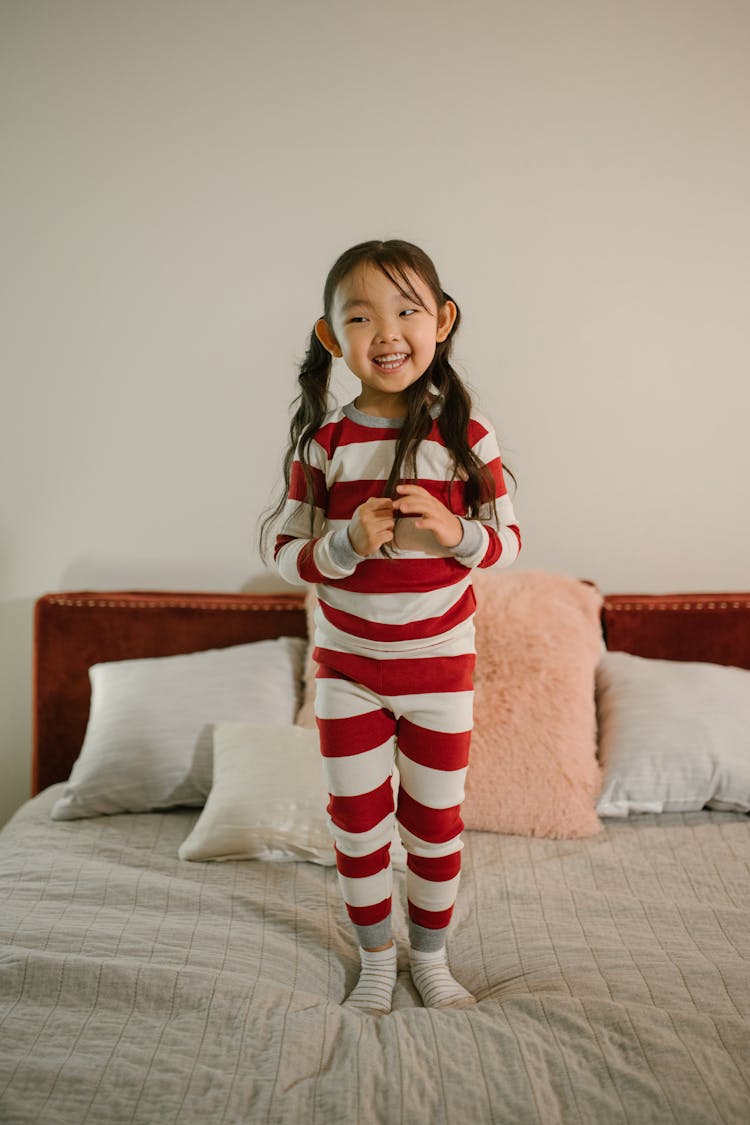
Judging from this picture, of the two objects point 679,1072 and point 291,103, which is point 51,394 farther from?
point 679,1072

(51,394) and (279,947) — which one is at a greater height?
(51,394)

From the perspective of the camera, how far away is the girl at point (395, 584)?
1207 millimetres

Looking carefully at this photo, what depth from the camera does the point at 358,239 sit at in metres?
2.12

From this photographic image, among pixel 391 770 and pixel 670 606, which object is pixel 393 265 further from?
pixel 670 606

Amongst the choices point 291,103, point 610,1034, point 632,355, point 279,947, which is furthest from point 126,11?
point 610,1034

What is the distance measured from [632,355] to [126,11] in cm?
136

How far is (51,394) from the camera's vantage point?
2.18 meters

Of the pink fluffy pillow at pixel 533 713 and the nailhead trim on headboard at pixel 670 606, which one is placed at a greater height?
the nailhead trim on headboard at pixel 670 606

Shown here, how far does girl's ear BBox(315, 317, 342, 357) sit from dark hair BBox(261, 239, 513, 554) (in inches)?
0.5

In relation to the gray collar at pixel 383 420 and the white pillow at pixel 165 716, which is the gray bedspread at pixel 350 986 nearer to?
the white pillow at pixel 165 716

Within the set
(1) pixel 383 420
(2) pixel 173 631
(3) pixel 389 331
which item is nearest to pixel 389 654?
(1) pixel 383 420

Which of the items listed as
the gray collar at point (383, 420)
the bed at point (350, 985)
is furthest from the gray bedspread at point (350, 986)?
the gray collar at point (383, 420)

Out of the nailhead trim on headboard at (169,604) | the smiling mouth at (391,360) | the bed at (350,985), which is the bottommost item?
the bed at (350,985)

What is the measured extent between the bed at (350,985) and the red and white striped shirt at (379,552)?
48 cm
